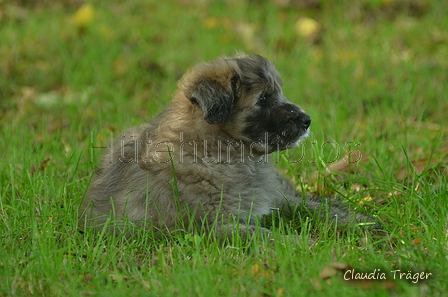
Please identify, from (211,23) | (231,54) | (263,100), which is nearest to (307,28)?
(211,23)

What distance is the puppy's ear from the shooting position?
11.7 ft

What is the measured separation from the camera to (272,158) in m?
4.40

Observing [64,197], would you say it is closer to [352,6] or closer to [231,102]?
[231,102]

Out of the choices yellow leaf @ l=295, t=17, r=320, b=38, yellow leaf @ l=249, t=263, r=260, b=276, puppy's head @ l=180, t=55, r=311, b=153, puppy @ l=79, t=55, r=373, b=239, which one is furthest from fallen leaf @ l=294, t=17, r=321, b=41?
yellow leaf @ l=249, t=263, r=260, b=276

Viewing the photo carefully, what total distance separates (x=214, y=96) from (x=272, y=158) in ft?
3.20

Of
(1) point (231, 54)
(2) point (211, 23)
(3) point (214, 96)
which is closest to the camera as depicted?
(3) point (214, 96)

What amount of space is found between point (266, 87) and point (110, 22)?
4837 millimetres

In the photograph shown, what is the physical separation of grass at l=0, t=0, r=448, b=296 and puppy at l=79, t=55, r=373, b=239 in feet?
0.51

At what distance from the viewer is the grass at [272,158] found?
306 centimetres

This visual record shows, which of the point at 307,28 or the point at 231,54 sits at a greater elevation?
the point at 307,28

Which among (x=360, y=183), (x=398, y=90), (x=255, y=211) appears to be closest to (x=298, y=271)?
(x=255, y=211)

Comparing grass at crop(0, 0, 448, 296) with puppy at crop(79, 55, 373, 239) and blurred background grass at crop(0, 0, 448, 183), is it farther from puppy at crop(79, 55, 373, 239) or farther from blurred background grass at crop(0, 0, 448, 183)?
puppy at crop(79, 55, 373, 239)

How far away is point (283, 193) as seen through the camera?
4137mm

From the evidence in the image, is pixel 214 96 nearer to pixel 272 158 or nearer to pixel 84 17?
pixel 272 158
